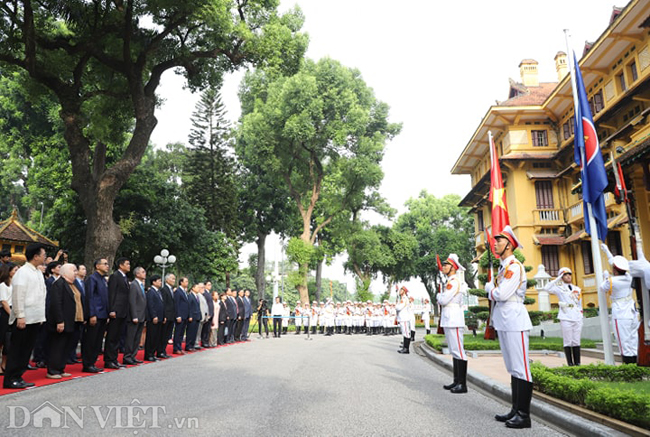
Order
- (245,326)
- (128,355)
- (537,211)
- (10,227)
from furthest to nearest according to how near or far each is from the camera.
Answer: (537,211) < (10,227) < (245,326) < (128,355)

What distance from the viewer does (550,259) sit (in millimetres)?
26359

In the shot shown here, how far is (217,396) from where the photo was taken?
6.26m

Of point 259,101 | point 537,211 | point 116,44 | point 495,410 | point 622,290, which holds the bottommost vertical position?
point 495,410

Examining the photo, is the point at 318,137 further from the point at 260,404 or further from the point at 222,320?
the point at 260,404

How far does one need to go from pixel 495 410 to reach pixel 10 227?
2495cm

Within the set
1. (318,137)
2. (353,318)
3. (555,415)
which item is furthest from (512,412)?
(318,137)

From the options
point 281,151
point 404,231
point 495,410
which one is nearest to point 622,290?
point 495,410

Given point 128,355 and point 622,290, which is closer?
point 622,290

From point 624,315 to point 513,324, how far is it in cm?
416

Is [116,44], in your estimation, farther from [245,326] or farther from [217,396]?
[217,396]

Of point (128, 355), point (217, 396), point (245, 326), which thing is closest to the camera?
point (217, 396)

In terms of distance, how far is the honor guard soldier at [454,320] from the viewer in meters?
7.15

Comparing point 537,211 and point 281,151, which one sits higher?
point 281,151

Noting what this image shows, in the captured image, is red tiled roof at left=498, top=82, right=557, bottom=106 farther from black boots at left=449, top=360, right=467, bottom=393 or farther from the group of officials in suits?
black boots at left=449, top=360, right=467, bottom=393
